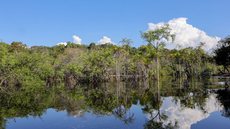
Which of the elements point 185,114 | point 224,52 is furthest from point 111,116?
point 224,52

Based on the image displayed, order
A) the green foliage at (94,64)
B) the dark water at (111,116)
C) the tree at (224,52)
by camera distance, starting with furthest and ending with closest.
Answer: the tree at (224,52) < the green foliage at (94,64) < the dark water at (111,116)

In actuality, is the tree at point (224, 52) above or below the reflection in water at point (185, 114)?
above

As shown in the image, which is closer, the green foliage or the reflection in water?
the reflection in water

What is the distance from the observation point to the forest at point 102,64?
56.8 metres

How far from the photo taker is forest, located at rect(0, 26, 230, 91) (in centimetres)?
5684

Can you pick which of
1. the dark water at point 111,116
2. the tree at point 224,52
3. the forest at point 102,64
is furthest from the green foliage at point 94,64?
the dark water at point 111,116

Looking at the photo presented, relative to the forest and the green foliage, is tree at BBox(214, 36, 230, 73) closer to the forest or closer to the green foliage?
the forest

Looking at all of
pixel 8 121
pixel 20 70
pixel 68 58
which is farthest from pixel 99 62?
pixel 8 121

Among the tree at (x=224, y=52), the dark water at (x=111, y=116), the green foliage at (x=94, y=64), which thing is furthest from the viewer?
the tree at (x=224, y=52)

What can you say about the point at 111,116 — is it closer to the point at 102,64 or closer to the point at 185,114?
the point at 185,114

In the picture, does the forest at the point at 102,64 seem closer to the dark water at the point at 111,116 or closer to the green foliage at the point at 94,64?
the green foliage at the point at 94,64

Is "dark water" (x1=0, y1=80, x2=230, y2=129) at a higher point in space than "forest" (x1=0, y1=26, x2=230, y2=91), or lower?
lower

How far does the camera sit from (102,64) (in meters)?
81.7

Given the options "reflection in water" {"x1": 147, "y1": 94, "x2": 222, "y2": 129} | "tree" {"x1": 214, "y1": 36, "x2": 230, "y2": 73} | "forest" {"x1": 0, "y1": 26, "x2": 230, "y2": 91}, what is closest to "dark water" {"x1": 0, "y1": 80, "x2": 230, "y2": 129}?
"reflection in water" {"x1": 147, "y1": 94, "x2": 222, "y2": 129}
